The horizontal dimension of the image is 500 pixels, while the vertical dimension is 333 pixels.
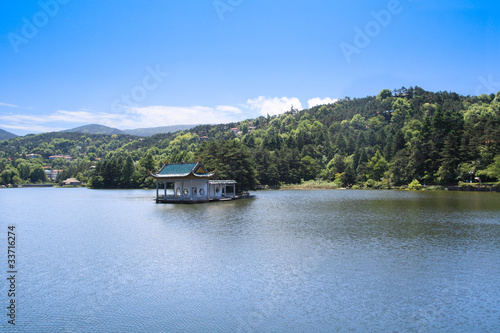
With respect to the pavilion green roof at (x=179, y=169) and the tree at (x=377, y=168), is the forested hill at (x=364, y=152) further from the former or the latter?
the pavilion green roof at (x=179, y=169)

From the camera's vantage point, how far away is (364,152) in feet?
252

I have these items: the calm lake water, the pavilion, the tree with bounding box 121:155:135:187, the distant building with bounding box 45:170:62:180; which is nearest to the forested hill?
the tree with bounding box 121:155:135:187

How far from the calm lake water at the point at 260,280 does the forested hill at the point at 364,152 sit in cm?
3186

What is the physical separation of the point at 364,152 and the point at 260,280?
232 feet

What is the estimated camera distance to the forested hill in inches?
2052

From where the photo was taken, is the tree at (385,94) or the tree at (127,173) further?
the tree at (385,94)

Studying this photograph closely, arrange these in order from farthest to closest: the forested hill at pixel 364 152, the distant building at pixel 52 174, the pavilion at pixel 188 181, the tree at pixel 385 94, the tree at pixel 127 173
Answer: the tree at pixel 385 94 < the distant building at pixel 52 174 < the tree at pixel 127 173 < the forested hill at pixel 364 152 < the pavilion at pixel 188 181

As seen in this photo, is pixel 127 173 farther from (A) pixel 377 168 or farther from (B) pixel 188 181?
(A) pixel 377 168

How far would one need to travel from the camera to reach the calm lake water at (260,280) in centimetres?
809

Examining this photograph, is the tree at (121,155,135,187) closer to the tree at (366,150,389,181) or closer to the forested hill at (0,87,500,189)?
the forested hill at (0,87,500,189)

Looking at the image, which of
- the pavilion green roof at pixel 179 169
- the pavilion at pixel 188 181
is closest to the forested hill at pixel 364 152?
the pavilion at pixel 188 181

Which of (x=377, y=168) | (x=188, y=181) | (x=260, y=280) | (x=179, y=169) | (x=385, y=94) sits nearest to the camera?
(x=260, y=280)

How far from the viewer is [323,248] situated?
14891mm

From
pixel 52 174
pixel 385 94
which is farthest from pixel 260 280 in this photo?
pixel 52 174
